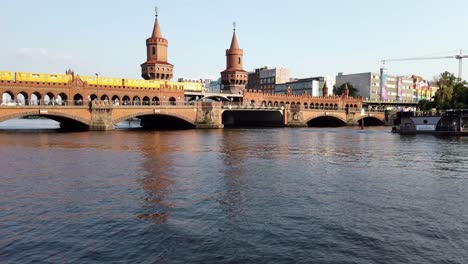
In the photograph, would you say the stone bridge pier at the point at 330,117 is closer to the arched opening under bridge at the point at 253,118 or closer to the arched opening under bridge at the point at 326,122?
the arched opening under bridge at the point at 326,122

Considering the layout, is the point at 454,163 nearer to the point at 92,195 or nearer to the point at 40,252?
the point at 92,195

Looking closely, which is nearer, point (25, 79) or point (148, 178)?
point (148, 178)

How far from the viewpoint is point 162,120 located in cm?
10506

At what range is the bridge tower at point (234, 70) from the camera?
433 ft

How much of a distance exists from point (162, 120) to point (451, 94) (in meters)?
79.2

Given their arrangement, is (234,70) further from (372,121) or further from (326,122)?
(372,121)

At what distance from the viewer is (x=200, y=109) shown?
94.1m

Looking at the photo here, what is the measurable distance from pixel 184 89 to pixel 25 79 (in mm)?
44608

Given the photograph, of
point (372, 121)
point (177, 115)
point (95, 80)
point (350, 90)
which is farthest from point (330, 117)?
point (95, 80)

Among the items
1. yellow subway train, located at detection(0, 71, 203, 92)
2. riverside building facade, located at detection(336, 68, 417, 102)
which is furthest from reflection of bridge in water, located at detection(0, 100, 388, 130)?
riverside building facade, located at detection(336, 68, 417, 102)

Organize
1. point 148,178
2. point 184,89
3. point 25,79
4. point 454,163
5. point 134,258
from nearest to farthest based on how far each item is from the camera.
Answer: point 134,258 → point 148,178 → point 454,163 → point 25,79 → point 184,89

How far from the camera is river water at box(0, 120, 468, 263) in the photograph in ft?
44.4

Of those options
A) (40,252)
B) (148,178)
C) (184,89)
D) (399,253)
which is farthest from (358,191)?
(184,89)

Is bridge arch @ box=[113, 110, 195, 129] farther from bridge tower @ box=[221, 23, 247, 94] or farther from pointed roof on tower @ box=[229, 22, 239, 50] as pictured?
pointed roof on tower @ box=[229, 22, 239, 50]
